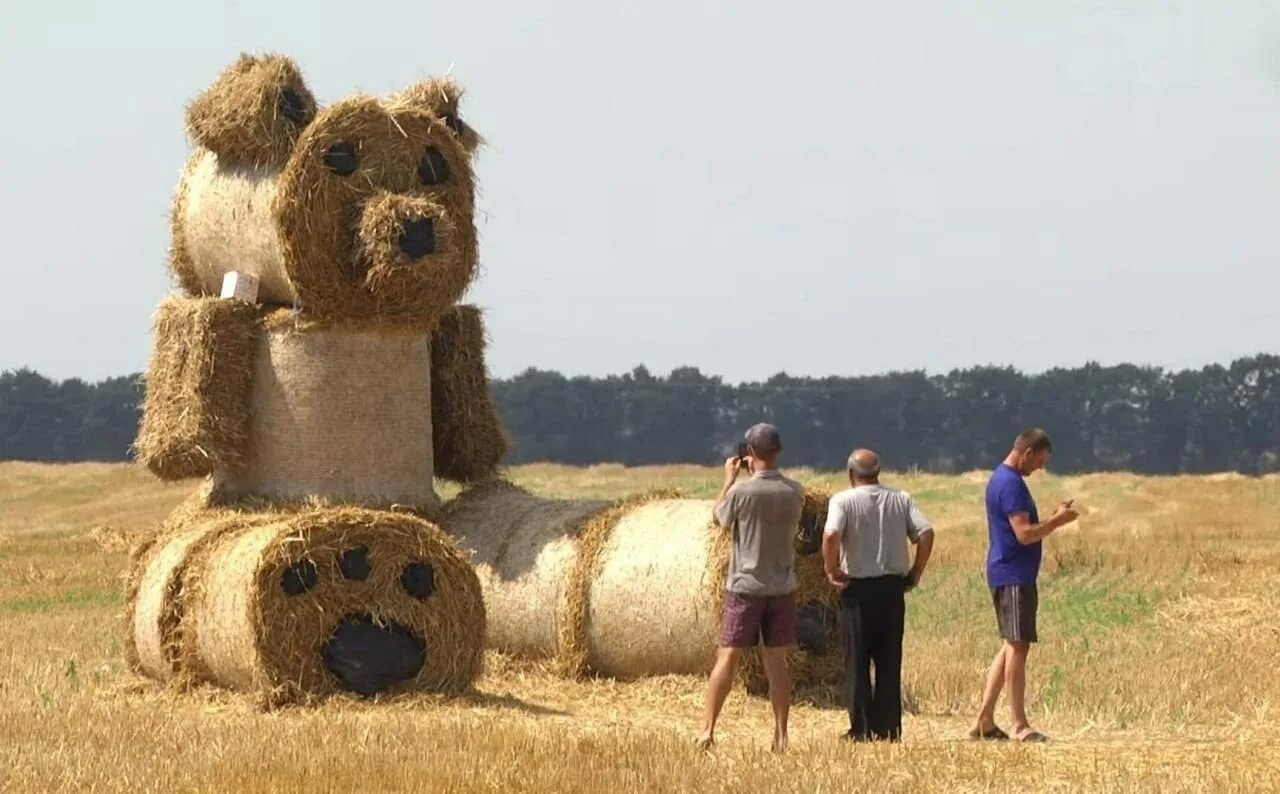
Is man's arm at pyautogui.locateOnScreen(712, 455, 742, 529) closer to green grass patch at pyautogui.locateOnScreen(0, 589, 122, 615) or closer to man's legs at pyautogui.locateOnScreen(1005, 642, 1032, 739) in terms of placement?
man's legs at pyautogui.locateOnScreen(1005, 642, 1032, 739)

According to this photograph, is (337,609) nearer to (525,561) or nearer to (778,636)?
(525,561)

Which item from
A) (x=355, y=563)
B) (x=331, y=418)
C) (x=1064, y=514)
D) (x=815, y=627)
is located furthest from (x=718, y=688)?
(x=331, y=418)

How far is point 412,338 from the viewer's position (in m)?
14.5

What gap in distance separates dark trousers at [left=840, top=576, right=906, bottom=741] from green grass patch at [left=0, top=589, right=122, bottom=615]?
427 inches

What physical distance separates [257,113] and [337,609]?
12.2ft

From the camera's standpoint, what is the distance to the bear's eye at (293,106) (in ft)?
46.8

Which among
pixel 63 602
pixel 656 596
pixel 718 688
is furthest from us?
pixel 63 602

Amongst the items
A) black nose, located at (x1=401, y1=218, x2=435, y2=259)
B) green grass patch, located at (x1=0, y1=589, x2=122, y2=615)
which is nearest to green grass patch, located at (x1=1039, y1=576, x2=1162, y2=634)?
black nose, located at (x1=401, y1=218, x2=435, y2=259)

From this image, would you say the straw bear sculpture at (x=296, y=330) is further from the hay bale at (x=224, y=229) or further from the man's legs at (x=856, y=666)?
the man's legs at (x=856, y=666)

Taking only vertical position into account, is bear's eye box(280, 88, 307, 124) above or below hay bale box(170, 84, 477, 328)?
above

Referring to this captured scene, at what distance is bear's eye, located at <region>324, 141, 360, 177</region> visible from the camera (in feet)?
45.7

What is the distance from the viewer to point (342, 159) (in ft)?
45.8

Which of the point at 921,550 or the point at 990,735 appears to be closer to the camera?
the point at 921,550

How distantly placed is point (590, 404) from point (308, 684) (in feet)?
271
